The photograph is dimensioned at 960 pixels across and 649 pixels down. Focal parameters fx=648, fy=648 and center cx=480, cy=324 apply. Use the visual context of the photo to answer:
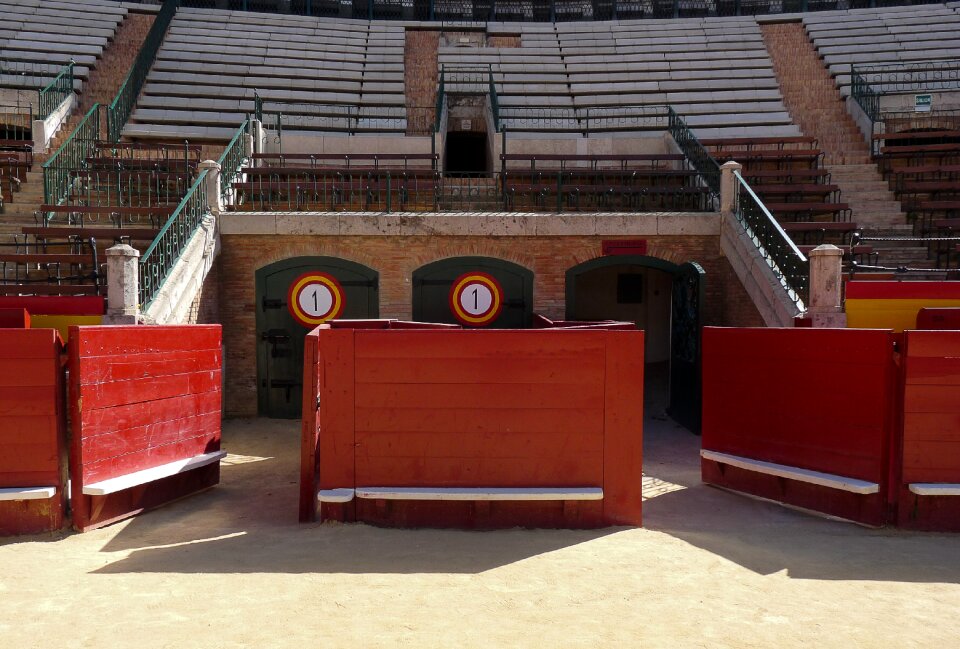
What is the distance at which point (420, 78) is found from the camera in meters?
23.1

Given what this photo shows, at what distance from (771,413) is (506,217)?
585 cm

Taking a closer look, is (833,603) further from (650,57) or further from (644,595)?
(650,57)

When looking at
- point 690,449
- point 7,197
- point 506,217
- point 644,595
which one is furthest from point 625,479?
point 7,197

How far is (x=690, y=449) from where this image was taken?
955cm

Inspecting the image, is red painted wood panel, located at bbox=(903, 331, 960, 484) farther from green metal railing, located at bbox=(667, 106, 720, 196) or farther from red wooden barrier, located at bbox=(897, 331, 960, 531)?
green metal railing, located at bbox=(667, 106, 720, 196)

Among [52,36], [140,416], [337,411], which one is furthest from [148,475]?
[52,36]

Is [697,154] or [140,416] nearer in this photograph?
[140,416]

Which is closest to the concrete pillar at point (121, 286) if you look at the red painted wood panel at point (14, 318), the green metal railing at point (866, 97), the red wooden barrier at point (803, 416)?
the red painted wood panel at point (14, 318)

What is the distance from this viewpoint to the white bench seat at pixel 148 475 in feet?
17.7

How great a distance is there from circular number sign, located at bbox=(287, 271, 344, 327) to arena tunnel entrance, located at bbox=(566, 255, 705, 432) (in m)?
4.02

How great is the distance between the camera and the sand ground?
3615mm

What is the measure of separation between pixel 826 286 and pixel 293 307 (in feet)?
Answer: 26.4

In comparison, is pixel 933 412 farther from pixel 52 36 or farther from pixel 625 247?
pixel 52 36

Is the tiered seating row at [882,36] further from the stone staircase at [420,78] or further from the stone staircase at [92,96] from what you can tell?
the stone staircase at [92,96]
